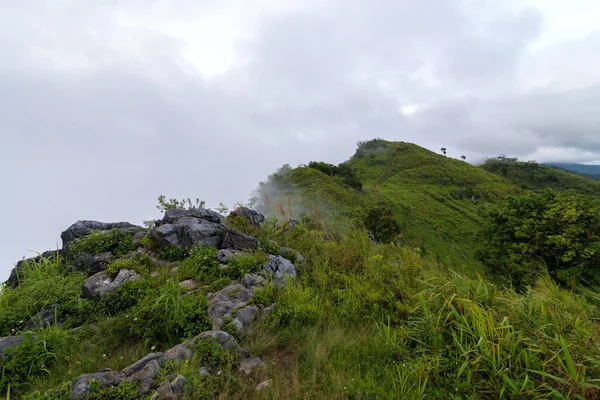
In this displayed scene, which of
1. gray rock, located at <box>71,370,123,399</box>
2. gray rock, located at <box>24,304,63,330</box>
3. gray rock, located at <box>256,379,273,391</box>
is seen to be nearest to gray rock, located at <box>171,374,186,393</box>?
gray rock, located at <box>71,370,123,399</box>

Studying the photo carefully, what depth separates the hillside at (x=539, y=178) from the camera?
76.2m

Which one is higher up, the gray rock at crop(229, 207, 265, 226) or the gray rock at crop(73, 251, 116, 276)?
the gray rock at crop(229, 207, 265, 226)

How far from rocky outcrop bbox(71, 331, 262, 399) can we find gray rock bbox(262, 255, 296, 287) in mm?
1769

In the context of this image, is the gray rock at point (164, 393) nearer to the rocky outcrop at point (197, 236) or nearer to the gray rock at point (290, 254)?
the rocky outcrop at point (197, 236)

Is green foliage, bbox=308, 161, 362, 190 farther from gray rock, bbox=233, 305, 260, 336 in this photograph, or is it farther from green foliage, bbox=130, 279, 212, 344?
green foliage, bbox=130, 279, 212, 344

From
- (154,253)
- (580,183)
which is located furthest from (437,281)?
(580,183)

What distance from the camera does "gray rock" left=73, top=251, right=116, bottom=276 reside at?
220 inches

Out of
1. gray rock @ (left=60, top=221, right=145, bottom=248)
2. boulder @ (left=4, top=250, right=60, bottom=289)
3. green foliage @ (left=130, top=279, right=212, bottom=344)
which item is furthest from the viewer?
gray rock @ (left=60, top=221, right=145, bottom=248)

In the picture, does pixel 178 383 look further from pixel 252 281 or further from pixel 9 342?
pixel 9 342

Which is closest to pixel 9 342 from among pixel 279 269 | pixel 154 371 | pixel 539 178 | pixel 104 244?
pixel 154 371

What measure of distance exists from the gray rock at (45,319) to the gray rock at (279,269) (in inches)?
139

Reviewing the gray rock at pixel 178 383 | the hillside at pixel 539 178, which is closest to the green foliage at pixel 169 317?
the gray rock at pixel 178 383

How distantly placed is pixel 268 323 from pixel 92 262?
435 cm

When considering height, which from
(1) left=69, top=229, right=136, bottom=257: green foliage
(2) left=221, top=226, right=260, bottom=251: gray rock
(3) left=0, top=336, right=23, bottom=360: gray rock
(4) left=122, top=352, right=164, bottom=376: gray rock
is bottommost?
(4) left=122, top=352, right=164, bottom=376: gray rock
